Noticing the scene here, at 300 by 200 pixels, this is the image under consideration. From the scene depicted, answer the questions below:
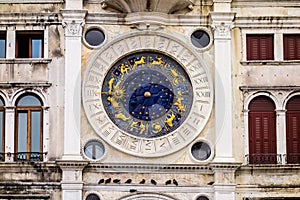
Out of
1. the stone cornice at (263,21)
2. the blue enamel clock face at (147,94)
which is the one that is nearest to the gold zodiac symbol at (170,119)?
Answer: the blue enamel clock face at (147,94)

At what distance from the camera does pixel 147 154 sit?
2645cm

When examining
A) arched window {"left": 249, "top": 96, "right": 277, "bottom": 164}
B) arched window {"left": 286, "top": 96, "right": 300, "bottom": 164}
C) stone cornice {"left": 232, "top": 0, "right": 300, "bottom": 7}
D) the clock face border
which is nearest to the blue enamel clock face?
the clock face border

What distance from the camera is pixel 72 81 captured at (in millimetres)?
26672

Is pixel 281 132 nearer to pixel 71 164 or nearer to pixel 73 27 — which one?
pixel 71 164

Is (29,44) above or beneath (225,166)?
above

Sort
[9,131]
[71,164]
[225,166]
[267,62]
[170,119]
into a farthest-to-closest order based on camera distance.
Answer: [267,62] → [170,119] → [9,131] → [225,166] → [71,164]

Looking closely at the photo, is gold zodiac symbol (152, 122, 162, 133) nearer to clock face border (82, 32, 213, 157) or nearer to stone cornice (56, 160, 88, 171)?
clock face border (82, 32, 213, 157)

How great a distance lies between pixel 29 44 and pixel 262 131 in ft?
21.3

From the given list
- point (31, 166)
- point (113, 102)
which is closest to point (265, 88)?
point (113, 102)

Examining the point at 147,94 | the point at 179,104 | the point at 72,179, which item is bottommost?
the point at 72,179

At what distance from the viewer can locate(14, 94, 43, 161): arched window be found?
26.7 metres

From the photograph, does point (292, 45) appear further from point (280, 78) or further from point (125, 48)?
point (125, 48)

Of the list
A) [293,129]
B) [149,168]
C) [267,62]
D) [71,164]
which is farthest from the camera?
[267,62]

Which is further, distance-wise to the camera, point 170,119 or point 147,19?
point 147,19
